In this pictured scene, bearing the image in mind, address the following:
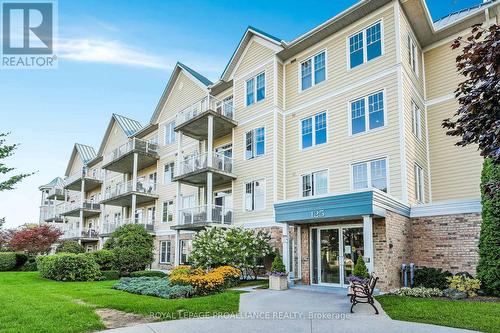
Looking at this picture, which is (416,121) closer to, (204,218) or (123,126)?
(204,218)

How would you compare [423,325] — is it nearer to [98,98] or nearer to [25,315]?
[25,315]

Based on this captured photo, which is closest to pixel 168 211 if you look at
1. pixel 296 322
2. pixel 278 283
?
pixel 278 283

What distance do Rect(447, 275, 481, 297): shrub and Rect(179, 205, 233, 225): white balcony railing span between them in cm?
1178

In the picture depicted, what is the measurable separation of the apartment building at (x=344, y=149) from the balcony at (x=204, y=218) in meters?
0.08

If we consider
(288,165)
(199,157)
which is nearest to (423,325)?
(288,165)

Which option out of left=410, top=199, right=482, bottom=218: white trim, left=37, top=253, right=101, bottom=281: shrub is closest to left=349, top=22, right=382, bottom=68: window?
left=410, top=199, right=482, bottom=218: white trim

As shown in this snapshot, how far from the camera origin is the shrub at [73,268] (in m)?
18.2

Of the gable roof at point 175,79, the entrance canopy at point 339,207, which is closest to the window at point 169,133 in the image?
the gable roof at point 175,79

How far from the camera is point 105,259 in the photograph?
68.0ft

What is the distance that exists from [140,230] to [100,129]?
1808 centimetres

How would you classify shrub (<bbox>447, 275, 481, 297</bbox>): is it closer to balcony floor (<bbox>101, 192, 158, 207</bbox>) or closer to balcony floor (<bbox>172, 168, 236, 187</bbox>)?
balcony floor (<bbox>172, 168, 236, 187</bbox>)

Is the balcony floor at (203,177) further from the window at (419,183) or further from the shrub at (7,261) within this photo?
the shrub at (7,261)

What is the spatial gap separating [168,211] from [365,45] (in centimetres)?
1744

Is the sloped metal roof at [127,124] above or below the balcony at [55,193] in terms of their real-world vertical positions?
above
